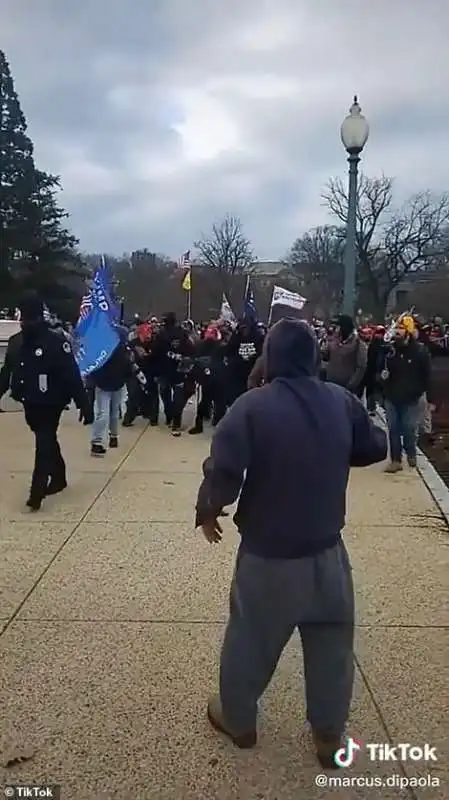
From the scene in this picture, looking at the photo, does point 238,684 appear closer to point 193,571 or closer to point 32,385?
point 193,571

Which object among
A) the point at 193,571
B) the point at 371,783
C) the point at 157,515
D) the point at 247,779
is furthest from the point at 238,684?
the point at 157,515

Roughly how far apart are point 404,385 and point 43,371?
401cm

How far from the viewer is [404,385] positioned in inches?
367

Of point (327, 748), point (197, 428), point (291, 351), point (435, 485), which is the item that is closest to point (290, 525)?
point (291, 351)

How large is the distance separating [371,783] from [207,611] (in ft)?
6.32

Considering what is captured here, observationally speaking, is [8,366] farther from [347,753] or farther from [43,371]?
[347,753]

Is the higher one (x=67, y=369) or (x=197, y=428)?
(x=67, y=369)

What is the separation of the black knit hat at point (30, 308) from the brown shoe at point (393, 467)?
173 inches

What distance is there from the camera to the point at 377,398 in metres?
16.5

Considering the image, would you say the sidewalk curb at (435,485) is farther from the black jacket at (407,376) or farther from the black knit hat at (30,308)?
the black knit hat at (30,308)

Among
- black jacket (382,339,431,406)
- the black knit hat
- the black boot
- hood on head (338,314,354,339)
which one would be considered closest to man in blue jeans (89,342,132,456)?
the black boot

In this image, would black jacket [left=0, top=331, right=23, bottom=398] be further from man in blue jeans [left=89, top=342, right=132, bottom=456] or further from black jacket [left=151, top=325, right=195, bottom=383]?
black jacket [left=151, top=325, right=195, bottom=383]

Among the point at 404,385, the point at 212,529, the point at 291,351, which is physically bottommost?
the point at 212,529

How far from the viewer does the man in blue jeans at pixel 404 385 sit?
9.33 meters
